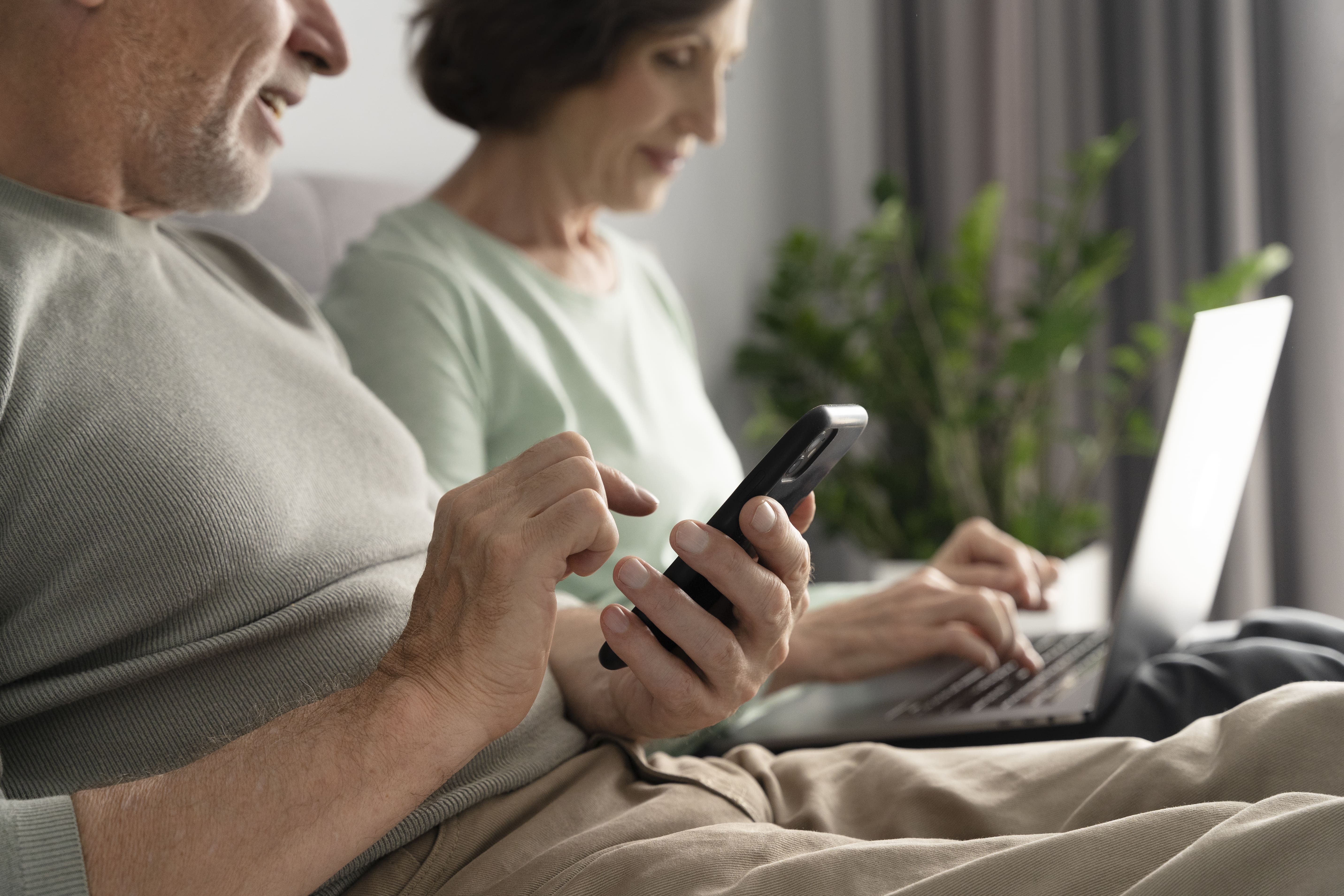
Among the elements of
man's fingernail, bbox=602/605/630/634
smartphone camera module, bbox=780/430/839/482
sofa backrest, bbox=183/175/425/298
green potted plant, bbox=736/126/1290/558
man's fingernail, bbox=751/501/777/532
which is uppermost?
sofa backrest, bbox=183/175/425/298

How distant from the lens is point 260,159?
3.13 feet

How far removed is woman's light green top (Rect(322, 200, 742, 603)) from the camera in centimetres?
114

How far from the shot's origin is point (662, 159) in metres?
1.45

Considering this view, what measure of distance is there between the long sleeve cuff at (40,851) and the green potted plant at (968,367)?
6.73 ft

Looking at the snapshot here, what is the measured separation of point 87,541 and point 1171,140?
8.31ft

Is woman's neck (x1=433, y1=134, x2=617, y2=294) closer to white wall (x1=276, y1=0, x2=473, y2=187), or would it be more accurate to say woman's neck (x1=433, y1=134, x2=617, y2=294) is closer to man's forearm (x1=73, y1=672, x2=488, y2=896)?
white wall (x1=276, y1=0, x2=473, y2=187)

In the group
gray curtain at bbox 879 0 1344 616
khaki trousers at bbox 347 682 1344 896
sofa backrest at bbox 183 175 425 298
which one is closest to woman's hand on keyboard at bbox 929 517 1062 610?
khaki trousers at bbox 347 682 1344 896

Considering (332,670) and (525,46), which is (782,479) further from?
(525,46)

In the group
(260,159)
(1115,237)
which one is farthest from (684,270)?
(260,159)

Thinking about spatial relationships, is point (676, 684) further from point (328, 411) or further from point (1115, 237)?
point (1115, 237)

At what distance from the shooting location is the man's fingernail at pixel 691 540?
2.16 ft

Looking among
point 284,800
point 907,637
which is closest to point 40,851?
point 284,800

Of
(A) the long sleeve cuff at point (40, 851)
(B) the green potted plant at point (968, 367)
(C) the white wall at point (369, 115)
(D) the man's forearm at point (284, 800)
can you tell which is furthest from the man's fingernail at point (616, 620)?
(B) the green potted plant at point (968, 367)

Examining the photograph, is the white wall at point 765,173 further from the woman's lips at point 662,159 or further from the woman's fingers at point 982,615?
the woman's fingers at point 982,615
